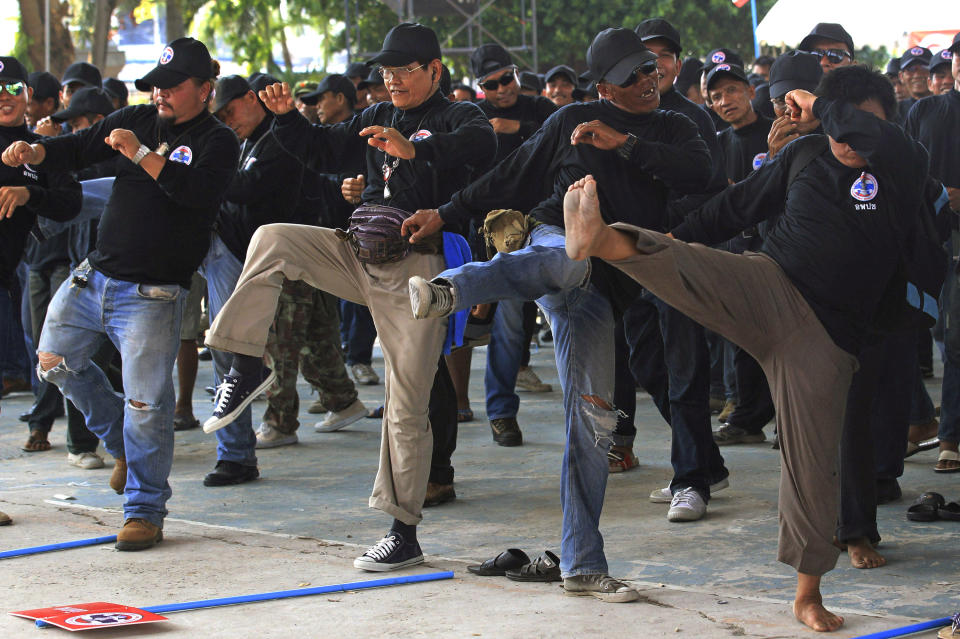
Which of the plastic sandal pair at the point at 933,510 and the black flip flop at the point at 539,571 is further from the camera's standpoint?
the plastic sandal pair at the point at 933,510

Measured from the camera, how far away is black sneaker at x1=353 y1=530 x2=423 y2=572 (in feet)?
16.1

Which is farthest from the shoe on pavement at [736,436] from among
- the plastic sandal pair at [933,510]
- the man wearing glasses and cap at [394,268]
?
the man wearing glasses and cap at [394,268]

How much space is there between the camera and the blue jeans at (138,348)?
18.4ft

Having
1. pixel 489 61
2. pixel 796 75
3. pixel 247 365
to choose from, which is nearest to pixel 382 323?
pixel 247 365

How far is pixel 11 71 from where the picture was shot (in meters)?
6.40

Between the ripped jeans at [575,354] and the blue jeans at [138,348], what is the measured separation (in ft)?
5.90

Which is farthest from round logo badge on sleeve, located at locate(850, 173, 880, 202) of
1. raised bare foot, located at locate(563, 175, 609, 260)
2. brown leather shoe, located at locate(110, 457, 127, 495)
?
brown leather shoe, located at locate(110, 457, 127, 495)

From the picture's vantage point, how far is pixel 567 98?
1063 cm

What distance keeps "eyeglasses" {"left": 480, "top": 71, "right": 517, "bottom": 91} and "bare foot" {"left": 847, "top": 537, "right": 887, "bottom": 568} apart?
4950mm

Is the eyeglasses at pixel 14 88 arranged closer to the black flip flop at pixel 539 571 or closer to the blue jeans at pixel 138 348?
the blue jeans at pixel 138 348

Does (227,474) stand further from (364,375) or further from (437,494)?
(364,375)

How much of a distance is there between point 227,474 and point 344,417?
5.12 feet

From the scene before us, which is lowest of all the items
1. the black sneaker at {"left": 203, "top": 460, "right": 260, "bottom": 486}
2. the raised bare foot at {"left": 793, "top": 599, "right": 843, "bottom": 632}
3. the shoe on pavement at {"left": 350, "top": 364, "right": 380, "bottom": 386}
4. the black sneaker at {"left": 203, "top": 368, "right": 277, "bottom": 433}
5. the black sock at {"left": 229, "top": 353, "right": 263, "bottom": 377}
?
the shoe on pavement at {"left": 350, "top": 364, "right": 380, "bottom": 386}

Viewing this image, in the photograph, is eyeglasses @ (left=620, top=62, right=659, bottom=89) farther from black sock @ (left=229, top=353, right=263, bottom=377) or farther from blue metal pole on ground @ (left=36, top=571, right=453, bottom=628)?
blue metal pole on ground @ (left=36, top=571, right=453, bottom=628)
